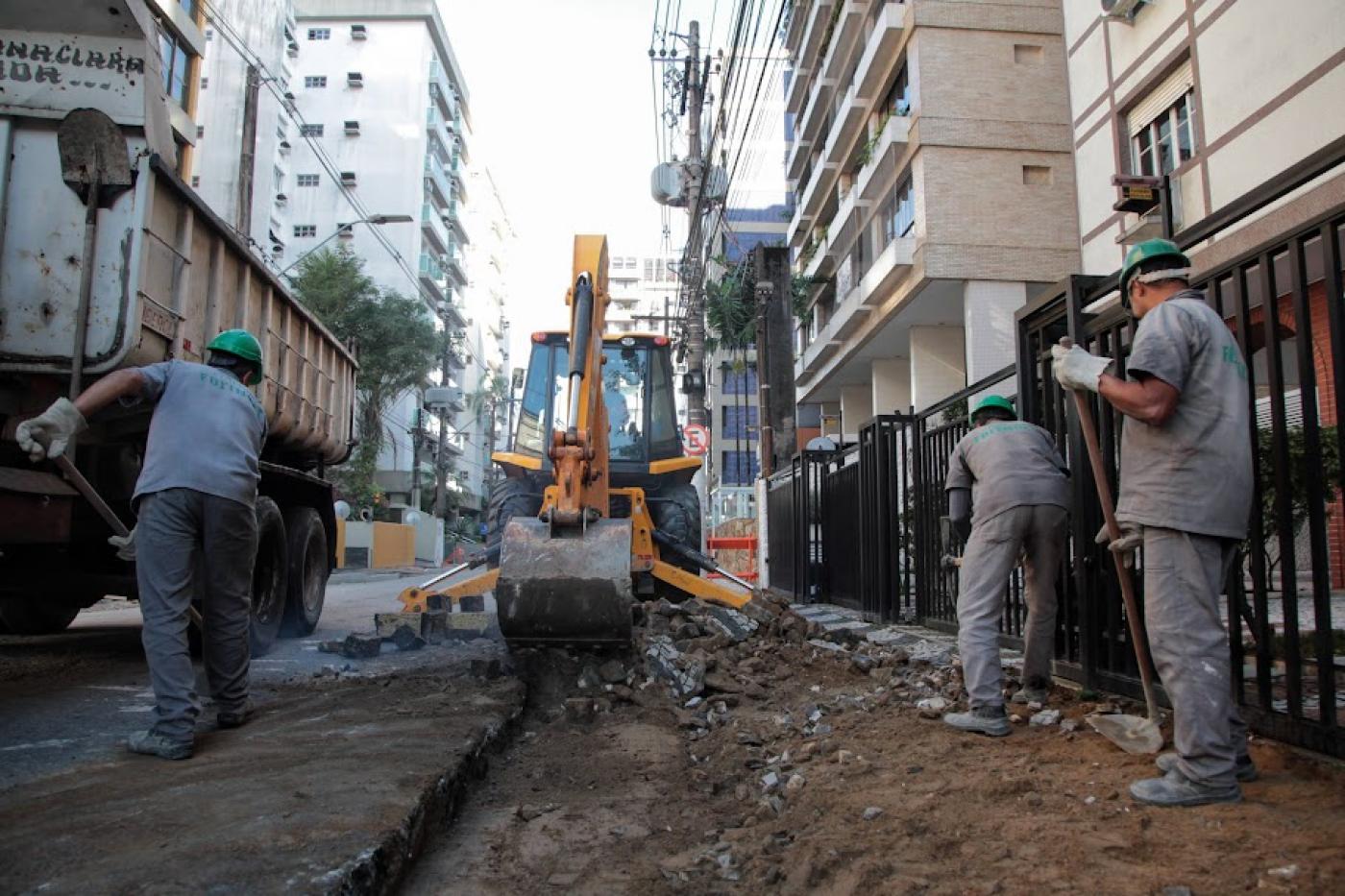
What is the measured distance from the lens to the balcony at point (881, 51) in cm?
2022

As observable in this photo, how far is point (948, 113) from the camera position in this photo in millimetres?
19406

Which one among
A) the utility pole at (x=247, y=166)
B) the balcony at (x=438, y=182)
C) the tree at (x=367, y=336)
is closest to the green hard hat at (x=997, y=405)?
the utility pole at (x=247, y=166)

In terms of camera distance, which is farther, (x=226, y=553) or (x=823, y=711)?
(x=823, y=711)

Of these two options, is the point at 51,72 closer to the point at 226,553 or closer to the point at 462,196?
the point at 226,553

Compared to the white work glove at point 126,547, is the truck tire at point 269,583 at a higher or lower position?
lower

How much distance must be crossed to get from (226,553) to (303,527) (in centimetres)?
407

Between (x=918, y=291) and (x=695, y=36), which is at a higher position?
(x=695, y=36)

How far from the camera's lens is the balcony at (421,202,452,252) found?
165ft

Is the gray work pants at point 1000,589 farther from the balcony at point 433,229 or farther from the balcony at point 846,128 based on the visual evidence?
the balcony at point 433,229

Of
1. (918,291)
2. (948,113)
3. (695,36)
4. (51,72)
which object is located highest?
(695,36)

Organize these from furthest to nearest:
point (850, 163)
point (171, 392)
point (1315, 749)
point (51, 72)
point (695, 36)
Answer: point (850, 163)
point (695, 36)
point (51, 72)
point (171, 392)
point (1315, 749)

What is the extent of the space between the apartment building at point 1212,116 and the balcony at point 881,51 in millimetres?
4498

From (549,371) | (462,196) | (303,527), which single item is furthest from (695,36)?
(462,196)

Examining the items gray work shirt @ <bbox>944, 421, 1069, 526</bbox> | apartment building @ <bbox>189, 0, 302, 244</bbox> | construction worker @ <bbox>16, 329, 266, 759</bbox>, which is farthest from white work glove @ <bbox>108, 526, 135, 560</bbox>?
apartment building @ <bbox>189, 0, 302, 244</bbox>
